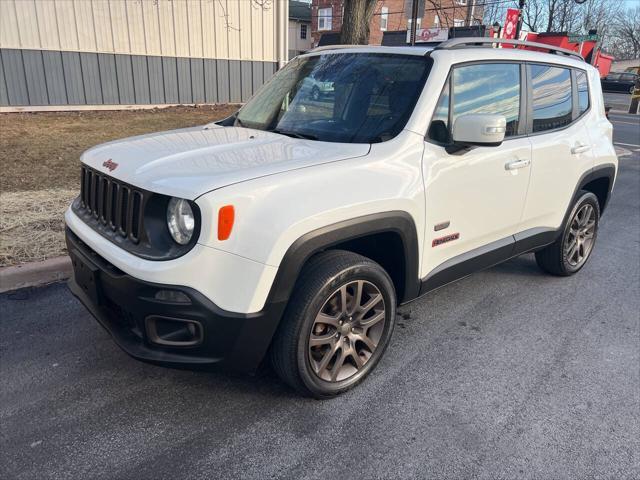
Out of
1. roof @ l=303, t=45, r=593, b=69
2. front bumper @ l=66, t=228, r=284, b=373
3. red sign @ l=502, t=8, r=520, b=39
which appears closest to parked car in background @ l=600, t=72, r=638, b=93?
red sign @ l=502, t=8, r=520, b=39

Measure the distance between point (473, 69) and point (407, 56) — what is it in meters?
0.45


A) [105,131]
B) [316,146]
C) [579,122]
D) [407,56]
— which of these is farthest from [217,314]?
[105,131]

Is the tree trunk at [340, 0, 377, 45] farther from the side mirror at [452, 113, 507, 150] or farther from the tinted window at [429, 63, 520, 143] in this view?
the side mirror at [452, 113, 507, 150]

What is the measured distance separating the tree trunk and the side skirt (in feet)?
20.7

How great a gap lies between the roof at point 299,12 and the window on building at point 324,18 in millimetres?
1404

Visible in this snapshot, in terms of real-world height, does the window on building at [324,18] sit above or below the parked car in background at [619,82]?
above

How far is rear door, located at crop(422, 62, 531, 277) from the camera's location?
10.4 ft

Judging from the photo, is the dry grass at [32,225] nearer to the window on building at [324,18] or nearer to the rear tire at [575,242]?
the rear tire at [575,242]

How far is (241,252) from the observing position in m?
2.37

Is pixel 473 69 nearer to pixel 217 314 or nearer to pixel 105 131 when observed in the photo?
pixel 217 314

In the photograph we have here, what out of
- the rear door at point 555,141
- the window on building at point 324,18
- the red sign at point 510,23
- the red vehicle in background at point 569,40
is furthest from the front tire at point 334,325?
the window on building at point 324,18

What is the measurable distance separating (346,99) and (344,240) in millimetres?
1104

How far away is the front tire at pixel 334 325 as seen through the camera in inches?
104

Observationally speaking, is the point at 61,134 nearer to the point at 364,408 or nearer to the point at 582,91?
the point at 582,91
